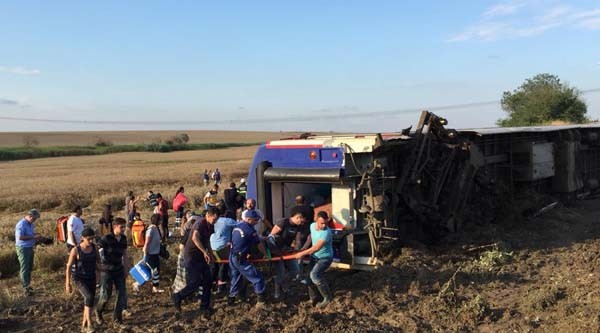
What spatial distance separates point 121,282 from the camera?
6895mm

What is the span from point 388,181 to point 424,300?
209 centimetres

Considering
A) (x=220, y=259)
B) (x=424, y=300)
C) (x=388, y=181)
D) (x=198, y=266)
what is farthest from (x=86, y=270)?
(x=388, y=181)

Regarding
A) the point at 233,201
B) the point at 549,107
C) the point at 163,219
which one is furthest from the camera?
the point at 549,107

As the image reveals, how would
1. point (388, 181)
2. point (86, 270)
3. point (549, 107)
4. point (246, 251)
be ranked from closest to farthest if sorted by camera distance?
point (86, 270) → point (246, 251) → point (388, 181) → point (549, 107)

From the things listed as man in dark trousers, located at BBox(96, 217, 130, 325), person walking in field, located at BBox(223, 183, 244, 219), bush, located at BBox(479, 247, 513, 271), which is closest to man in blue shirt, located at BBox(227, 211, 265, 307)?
man in dark trousers, located at BBox(96, 217, 130, 325)

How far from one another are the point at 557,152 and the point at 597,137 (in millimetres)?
2870

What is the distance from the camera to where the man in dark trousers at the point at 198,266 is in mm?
6992

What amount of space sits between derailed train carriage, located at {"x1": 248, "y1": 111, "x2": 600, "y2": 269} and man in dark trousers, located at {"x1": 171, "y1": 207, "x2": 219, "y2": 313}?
1.92 m

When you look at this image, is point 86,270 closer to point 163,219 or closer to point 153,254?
point 153,254

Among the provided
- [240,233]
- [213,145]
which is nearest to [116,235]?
[240,233]

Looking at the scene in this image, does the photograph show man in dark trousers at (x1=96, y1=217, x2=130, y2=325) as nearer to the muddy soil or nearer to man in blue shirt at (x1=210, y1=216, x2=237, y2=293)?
the muddy soil

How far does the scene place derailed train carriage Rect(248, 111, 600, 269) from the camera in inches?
314

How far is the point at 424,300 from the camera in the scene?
22.4ft

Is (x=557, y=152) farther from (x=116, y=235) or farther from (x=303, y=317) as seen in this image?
(x=116, y=235)
